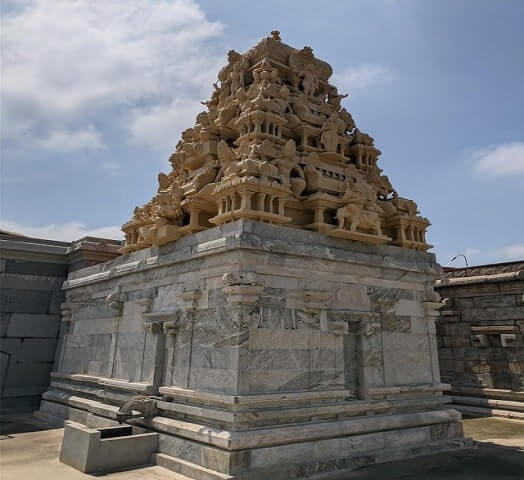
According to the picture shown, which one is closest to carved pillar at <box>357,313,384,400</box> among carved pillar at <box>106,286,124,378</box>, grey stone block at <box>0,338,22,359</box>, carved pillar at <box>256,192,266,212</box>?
carved pillar at <box>256,192,266,212</box>

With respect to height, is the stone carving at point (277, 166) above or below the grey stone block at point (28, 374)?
above

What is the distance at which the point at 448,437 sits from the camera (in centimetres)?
930

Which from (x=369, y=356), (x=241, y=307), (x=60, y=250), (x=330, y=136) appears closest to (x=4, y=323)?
(x=60, y=250)

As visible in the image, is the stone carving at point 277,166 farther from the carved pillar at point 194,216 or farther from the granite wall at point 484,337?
the granite wall at point 484,337

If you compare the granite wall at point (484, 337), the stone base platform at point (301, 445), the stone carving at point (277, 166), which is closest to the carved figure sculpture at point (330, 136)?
the stone carving at point (277, 166)

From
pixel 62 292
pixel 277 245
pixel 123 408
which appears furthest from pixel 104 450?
pixel 62 292

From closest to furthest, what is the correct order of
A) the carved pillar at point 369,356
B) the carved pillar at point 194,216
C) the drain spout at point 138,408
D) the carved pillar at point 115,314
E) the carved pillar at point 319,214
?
1. the drain spout at point 138,408
2. the carved pillar at point 369,356
3. the carved pillar at point 319,214
4. the carved pillar at point 194,216
5. the carved pillar at point 115,314

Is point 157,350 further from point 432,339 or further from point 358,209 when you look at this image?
point 432,339

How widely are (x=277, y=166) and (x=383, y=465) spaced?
6.07m

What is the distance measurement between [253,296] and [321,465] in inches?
119

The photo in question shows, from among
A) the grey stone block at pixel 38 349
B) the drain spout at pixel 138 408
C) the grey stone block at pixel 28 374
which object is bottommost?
the drain spout at pixel 138 408

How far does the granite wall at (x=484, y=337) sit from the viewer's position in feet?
44.2

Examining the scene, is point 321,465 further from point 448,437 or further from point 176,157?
point 176,157

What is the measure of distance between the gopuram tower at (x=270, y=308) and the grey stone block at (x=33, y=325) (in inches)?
94.0
